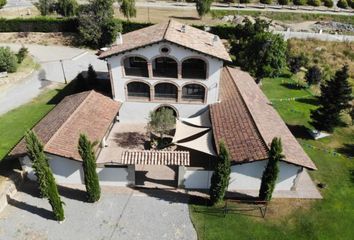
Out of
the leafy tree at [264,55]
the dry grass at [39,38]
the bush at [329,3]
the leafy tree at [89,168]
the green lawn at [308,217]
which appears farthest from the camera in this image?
the bush at [329,3]

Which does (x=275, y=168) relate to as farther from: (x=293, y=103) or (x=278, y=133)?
(x=293, y=103)

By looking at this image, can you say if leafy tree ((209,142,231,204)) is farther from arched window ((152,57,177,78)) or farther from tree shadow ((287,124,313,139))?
tree shadow ((287,124,313,139))

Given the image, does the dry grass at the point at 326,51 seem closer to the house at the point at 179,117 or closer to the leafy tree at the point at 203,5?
the leafy tree at the point at 203,5

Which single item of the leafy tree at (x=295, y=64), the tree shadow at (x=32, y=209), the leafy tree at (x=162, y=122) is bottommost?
the tree shadow at (x=32, y=209)

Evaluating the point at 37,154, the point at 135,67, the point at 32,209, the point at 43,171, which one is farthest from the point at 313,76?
the point at 32,209

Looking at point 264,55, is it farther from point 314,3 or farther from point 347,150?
point 314,3

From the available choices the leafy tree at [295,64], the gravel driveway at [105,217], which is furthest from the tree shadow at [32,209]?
the leafy tree at [295,64]

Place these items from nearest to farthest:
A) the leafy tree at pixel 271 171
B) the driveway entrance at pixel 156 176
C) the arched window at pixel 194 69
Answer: the leafy tree at pixel 271 171, the driveway entrance at pixel 156 176, the arched window at pixel 194 69
